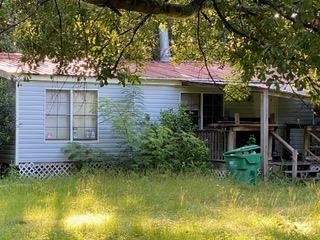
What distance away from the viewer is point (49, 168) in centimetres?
1662

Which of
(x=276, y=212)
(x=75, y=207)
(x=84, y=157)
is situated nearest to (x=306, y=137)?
(x=84, y=157)

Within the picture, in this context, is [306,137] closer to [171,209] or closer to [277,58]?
[171,209]

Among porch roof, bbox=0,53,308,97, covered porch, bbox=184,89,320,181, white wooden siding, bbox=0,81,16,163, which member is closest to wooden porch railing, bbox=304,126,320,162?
covered porch, bbox=184,89,320,181

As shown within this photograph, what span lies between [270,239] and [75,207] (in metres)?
3.76

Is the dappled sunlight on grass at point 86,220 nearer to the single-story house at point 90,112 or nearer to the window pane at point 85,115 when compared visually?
the single-story house at point 90,112

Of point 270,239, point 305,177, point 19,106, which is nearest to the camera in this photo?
point 270,239

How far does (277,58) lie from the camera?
5918mm

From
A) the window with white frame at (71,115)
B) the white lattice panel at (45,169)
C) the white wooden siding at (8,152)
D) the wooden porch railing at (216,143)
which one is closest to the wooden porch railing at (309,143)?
the wooden porch railing at (216,143)

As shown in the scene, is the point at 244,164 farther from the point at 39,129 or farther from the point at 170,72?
the point at 39,129

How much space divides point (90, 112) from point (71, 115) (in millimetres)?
577

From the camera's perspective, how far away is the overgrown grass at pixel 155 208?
850cm

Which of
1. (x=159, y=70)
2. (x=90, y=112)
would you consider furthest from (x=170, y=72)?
(x=90, y=112)

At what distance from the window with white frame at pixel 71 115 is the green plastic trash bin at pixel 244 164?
3.94 meters

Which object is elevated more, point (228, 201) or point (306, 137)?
point (306, 137)
